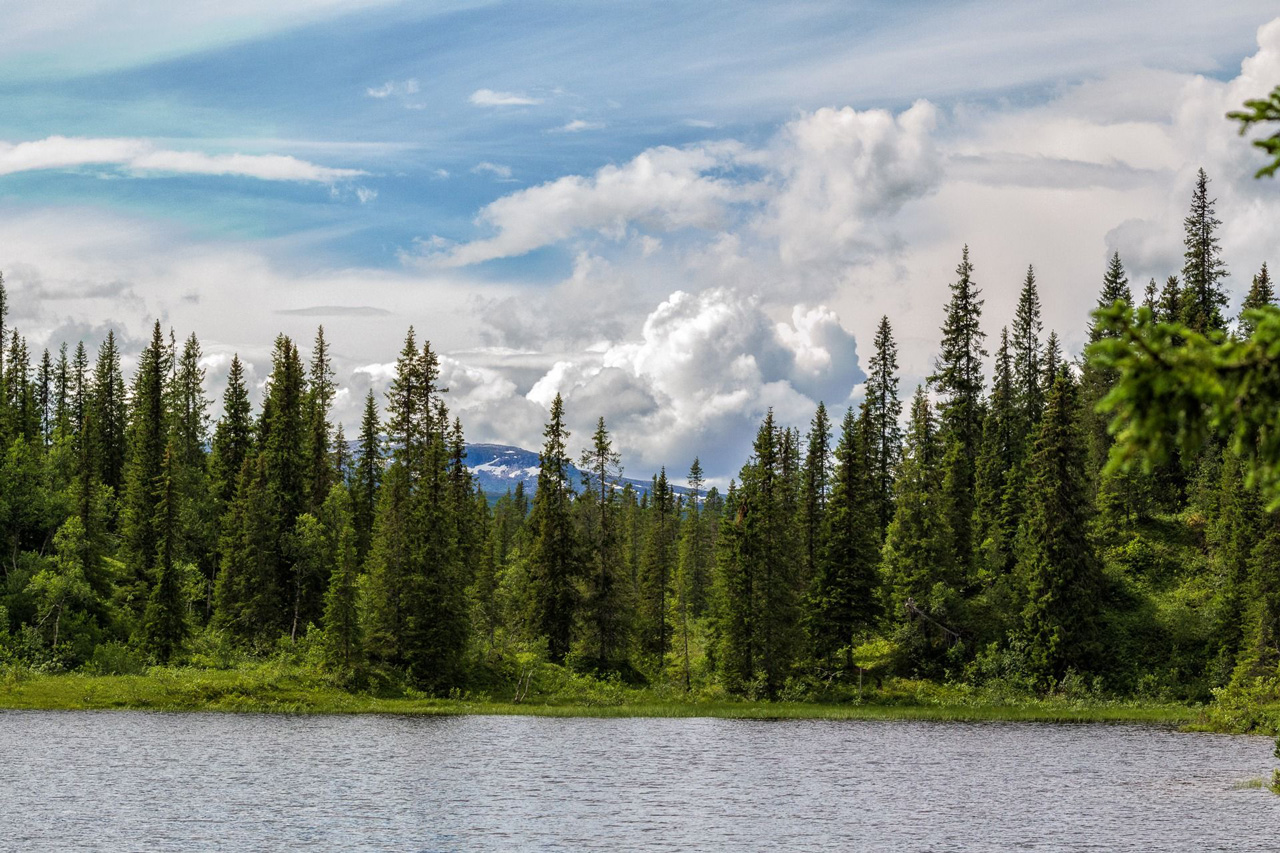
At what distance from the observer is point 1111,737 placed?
60.8 m

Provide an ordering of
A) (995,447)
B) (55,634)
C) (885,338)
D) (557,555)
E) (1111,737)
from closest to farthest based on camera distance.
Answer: (1111,737) < (55,634) < (557,555) < (995,447) < (885,338)

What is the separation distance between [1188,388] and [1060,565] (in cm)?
7209

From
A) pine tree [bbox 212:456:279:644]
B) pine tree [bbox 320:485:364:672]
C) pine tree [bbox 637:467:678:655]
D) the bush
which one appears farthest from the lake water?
pine tree [bbox 637:467:678:655]

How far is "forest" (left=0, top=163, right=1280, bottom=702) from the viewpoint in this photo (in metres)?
75.4

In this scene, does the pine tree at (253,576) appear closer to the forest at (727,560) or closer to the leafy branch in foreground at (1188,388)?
the forest at (727,560)

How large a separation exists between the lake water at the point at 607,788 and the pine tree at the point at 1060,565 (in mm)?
12597

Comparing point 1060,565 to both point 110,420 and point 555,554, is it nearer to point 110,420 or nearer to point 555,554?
point 555,554

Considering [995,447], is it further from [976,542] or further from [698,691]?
[698,691]

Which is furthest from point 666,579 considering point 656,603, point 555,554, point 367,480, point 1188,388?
point 1188,388

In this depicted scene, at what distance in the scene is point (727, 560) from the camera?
78.5m

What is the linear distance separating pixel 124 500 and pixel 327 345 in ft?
78.7

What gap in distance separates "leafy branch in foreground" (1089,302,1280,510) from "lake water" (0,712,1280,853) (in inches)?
1052

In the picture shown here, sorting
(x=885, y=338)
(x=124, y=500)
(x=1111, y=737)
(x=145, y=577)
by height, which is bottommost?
(x=1111, y=737)

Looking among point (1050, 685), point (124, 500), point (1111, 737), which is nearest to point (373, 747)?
point (1111, 737)
